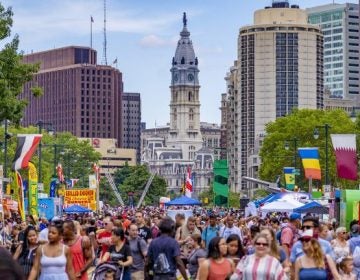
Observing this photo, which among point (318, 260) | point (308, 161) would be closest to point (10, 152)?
point (308, 161)

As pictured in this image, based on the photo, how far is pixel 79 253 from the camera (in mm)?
20438

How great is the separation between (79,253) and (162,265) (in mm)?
1727

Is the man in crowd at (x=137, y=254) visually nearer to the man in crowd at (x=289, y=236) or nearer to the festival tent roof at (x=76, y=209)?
the man in crowd at (x=289, y=236)

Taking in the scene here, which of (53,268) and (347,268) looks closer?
(53,268)

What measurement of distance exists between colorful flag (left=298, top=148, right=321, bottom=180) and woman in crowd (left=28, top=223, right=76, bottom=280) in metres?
45.5

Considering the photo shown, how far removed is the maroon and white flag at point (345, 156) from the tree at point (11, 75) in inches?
361

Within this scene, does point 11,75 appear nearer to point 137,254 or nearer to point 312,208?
point 312,208

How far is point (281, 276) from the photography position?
1548 centimetres

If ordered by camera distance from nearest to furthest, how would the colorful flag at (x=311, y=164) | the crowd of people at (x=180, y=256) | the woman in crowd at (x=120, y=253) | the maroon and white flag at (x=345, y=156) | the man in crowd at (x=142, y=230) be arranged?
the crowd of people at (x=180, y=256), the woman in crowd at (x=120, y=253), the man in crowd at (x=142, y=230), the maroon and white flag at (x=345, y=156), the colorful flag at (x=311, y=164)

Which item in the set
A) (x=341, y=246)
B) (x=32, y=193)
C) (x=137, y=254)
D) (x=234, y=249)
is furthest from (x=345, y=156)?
(x=234, y=249)

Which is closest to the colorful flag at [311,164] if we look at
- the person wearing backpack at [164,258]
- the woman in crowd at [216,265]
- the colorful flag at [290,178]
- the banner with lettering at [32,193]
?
the banner with lettering at [32,193]

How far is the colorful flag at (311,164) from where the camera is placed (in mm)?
62956

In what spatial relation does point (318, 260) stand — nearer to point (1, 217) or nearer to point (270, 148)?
point (1, 217)

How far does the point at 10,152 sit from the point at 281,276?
392 feet
